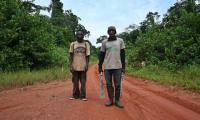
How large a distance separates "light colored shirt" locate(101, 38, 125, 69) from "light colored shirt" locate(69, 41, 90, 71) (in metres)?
1.19

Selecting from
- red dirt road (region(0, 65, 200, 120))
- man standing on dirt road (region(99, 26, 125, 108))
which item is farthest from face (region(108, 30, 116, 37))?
red dirt road (region(0, 65, 200, 120))

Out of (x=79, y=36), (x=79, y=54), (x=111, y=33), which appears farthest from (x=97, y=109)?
(x=79, y=36)

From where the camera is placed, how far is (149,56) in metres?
28.5

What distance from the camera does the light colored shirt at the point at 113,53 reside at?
9117 mm

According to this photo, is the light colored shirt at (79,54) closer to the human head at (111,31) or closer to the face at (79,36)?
the face at (79,36)

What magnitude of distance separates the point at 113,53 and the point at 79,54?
4.88ft

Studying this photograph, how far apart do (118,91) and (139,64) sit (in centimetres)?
2161

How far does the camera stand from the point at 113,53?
9.13 m

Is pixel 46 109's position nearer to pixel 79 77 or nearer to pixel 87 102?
pixel 87 102

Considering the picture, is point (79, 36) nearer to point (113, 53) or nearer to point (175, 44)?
point (113, 53)

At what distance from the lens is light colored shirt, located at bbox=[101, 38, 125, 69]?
9.12 m

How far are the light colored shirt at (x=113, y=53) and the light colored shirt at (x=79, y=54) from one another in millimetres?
1185

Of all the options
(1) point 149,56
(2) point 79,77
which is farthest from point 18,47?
(2) point 79,77

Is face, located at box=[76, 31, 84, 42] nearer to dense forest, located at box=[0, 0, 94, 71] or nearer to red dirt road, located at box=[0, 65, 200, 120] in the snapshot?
red dirt road, located at box=[0, 65, 200, 120]
